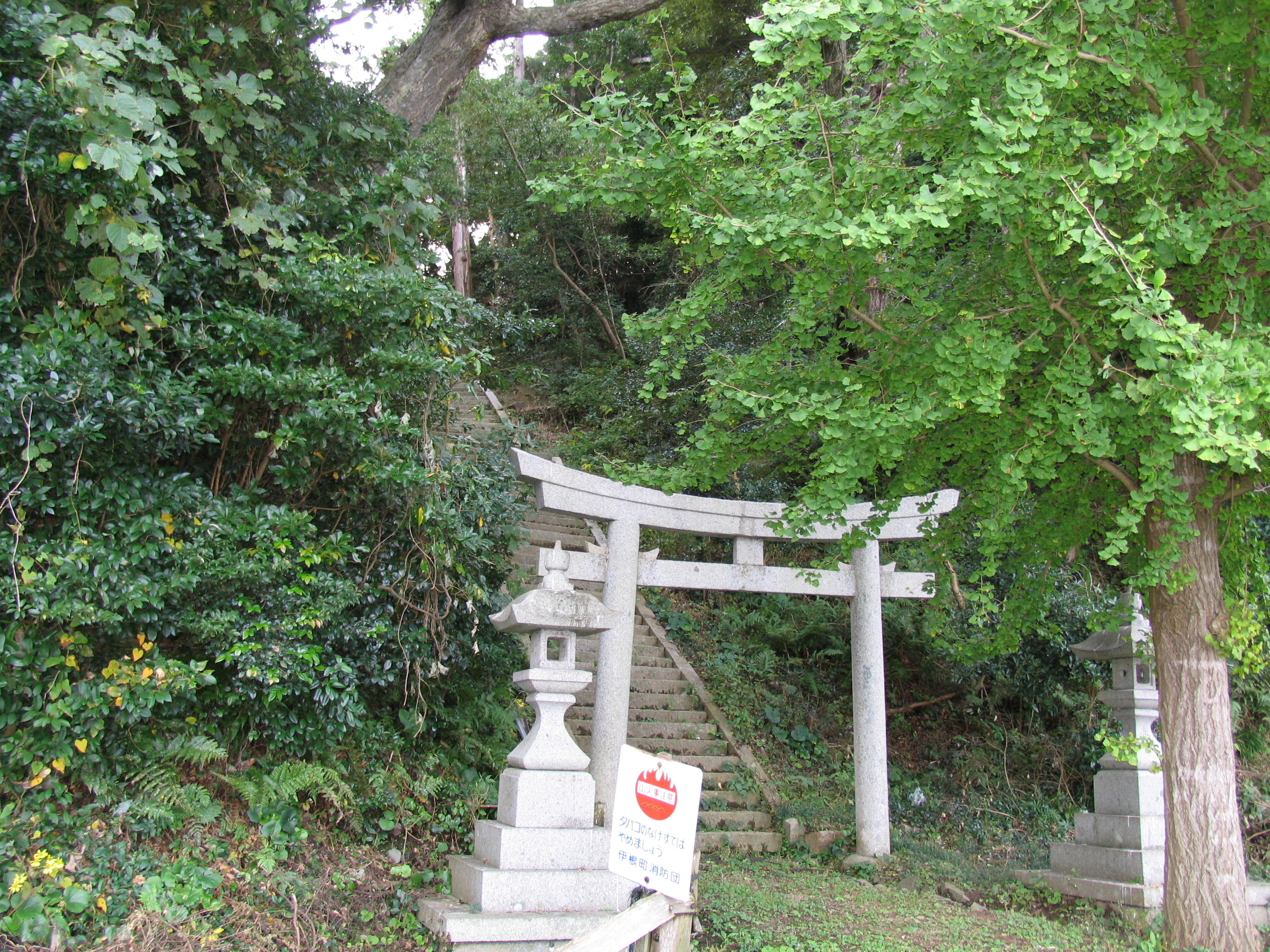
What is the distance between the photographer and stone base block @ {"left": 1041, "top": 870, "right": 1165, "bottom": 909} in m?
5.84

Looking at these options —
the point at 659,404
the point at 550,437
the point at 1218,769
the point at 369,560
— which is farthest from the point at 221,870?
the point at 550,437

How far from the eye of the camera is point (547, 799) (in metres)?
4.91

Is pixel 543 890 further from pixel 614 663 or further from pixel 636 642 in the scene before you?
pixel 636 642

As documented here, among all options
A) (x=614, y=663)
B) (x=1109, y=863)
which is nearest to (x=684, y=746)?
(x=614, y=663)

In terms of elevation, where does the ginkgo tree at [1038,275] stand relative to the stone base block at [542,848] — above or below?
above

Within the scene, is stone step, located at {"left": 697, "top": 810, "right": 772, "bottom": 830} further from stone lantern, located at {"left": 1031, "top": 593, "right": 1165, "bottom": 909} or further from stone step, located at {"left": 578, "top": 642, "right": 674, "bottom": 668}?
stone lantern, located at {"left": 1031, "top": 593, "right": 1165, "bottom": 909}

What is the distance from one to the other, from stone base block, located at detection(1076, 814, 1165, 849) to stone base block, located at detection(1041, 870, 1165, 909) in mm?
264

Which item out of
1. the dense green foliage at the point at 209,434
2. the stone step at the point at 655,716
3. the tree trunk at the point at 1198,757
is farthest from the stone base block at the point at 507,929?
the stone step at the point at 655,716

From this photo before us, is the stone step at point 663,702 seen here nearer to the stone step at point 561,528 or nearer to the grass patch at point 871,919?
the grass patch at point 871,919

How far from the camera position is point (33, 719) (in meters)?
4.53

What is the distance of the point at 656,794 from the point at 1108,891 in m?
4.57

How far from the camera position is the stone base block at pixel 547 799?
4852mm

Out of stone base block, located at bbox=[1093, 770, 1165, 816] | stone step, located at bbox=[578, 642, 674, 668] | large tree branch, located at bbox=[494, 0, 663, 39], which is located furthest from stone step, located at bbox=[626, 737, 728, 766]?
large tree branch, located at bbox=[494, 0, 663, 39]

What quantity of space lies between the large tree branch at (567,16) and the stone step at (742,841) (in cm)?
773
